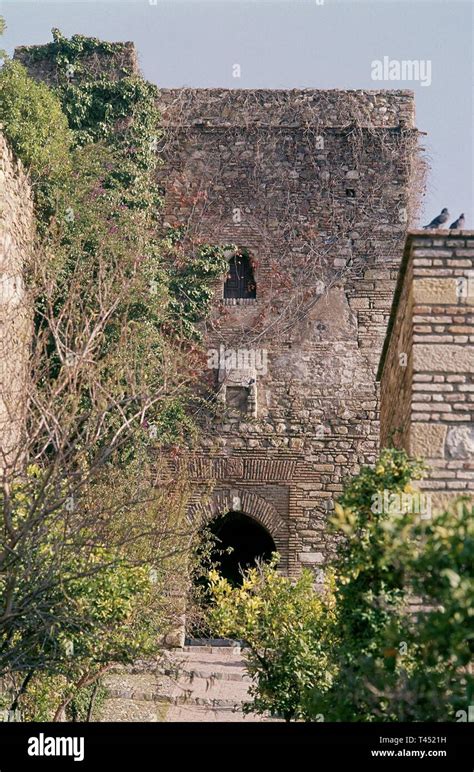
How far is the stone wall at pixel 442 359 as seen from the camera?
5.89 meters

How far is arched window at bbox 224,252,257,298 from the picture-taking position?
15.3 m

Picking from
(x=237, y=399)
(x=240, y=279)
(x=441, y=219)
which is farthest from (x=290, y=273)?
(x=441, y=219)

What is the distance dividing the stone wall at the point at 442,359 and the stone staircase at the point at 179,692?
420 centimetres

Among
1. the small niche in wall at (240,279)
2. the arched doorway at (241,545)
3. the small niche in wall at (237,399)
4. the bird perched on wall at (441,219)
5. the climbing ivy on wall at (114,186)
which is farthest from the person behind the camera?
the arched doorway at (241,545)

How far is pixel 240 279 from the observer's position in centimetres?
1534

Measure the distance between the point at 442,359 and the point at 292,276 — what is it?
9302 mm

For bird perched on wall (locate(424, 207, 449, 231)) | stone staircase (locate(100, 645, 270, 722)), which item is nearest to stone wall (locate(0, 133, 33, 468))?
stone staircase (locate(100, 645, 270, 722))

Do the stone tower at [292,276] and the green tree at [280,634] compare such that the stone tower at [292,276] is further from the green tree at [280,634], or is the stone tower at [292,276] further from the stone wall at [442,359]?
the stone wall at [442,359]

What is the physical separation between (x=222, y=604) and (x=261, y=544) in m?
8.63

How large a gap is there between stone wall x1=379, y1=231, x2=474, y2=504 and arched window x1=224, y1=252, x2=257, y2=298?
917 cm

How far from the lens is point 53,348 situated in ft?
42.2

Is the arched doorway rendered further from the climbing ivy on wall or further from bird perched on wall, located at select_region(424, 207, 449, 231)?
bird perched on wall, located at select_region(424, 207, 449, 231)

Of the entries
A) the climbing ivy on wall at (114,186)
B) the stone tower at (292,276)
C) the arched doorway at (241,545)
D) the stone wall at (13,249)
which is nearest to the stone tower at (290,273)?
the stone tower at (292,276)

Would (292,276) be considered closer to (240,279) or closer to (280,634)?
(240,279)
